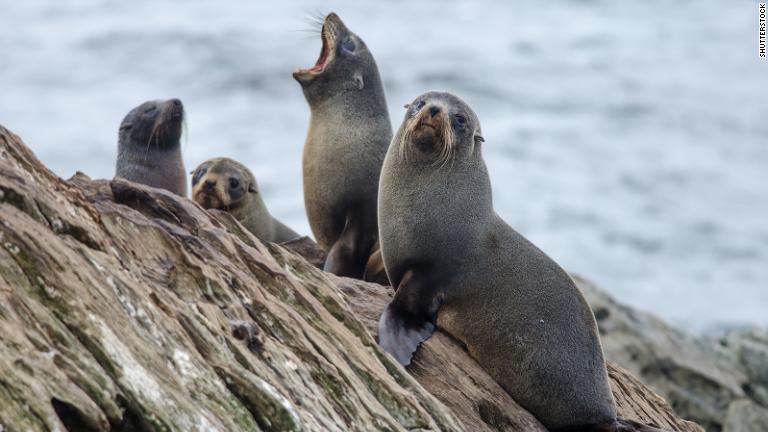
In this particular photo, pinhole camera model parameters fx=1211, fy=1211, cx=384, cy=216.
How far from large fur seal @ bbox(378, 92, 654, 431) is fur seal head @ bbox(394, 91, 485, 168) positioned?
0.01 meters

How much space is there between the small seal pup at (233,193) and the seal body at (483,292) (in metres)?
2.68

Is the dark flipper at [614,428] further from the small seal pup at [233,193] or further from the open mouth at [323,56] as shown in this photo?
the open mouth at [323,56]

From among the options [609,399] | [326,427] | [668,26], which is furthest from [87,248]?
[668,26]

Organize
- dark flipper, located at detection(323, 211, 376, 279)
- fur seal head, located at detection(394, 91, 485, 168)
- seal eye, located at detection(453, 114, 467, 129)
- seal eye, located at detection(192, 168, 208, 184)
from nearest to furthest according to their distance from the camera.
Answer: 1. fur seal head, located at detection(394, 91, 485, 168)
2. seal eye, located at detection(453, 114, 467, 129)
3. dark flipper, located at detection(323, 211, 376, 279)
4. seal eye, located at detection(192, 168, 208, 184)

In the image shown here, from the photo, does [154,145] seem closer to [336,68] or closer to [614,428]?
[336,68]

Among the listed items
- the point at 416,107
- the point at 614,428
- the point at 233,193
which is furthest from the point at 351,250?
the point at 614,428

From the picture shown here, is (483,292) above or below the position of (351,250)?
below

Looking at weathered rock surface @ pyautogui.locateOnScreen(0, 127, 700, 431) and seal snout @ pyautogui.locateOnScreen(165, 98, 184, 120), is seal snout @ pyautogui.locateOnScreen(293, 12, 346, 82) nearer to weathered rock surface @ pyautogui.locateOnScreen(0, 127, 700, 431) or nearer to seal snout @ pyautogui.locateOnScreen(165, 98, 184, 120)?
seal snout @ pyautogui.locateOnScreen(165, 98, 184, 120)

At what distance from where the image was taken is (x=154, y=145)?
12.1m

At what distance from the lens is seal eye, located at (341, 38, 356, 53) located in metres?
12.2

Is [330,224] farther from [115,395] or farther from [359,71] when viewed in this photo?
[115,395]

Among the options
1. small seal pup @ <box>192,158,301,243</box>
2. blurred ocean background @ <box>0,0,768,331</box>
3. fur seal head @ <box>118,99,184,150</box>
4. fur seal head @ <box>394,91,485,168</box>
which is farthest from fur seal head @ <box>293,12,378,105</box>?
blurred ocean background @ <box>0,0,768,331</box>

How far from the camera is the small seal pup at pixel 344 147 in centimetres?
1112

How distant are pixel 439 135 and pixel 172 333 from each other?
372cm
